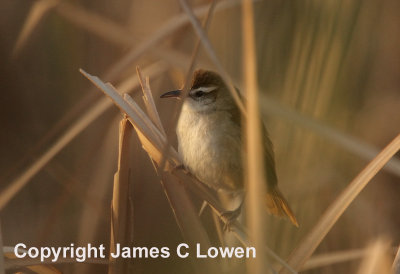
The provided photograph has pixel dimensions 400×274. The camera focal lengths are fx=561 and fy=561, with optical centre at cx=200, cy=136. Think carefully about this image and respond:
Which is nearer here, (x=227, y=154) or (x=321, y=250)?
(x=227, y=154)

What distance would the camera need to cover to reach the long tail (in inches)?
80.0

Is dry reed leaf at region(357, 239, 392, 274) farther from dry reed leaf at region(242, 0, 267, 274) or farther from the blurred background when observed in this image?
dry reed leaf at region(242, 0, 267, 274)

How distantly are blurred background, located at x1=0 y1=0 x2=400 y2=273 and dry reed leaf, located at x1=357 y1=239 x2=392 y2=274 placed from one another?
0.75 ft

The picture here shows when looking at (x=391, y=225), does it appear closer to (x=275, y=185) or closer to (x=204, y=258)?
(x=275, y=185)

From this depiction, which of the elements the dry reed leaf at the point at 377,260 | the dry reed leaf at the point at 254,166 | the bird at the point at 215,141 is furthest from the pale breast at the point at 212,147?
the dry reed leaf at the point at 254,166

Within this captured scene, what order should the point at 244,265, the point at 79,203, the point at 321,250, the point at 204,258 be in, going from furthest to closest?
the point at 79,203, the point at 321,250, the point at 244,265, the point at 204,258

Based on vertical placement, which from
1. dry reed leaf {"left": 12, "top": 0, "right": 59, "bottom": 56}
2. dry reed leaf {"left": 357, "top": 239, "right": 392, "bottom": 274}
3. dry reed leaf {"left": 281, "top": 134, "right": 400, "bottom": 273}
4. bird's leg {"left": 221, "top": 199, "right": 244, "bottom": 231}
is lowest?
dry reed leaf {"left": 357, "top": 239, "right": 392, "bottom": 274}

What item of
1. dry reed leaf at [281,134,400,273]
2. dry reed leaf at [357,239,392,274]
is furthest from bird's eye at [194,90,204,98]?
dry reed leaf at [281,134,400,273]

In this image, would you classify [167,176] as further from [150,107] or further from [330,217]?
[330,217]

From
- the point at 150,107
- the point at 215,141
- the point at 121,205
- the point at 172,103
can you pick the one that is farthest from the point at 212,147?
the point at 121,205

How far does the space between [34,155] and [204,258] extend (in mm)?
799

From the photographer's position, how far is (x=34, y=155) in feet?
6.78

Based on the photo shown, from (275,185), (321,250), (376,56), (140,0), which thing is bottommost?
(321,250)

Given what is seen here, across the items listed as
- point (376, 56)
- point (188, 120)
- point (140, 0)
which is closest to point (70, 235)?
point (188, 120)
